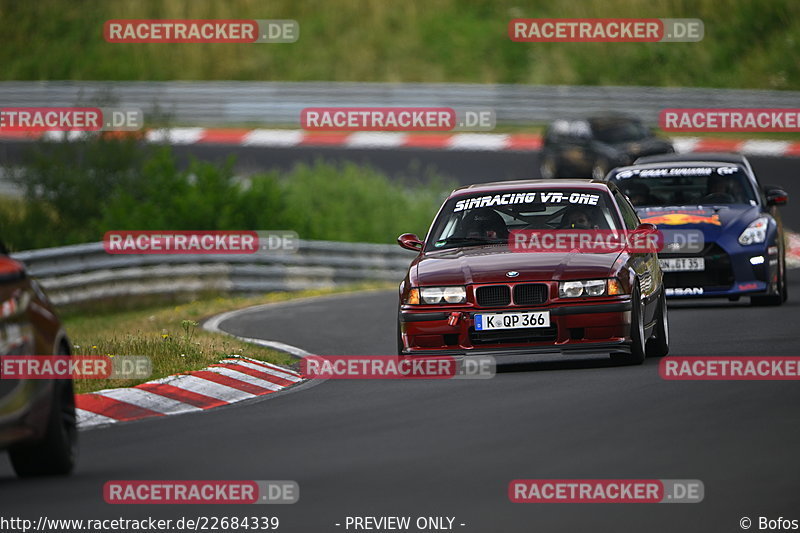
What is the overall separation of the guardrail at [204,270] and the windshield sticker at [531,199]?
1143cm

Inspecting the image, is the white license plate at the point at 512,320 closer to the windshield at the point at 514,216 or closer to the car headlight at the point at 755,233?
the windshield at the point at 514,216

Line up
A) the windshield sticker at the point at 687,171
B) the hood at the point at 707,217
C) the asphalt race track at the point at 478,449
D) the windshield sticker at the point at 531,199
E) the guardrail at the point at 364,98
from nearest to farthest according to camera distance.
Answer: the asphalt race track at the point at 478,449
the windshield sticker at the point at 531,199
the hood at the point at 707,217
the windshield sticker at the point at 687,171
the guardrail at the point at 364,98

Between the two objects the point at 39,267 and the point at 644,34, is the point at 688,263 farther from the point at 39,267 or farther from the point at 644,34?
the point at 644,34

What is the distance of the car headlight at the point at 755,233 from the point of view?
17938 mm

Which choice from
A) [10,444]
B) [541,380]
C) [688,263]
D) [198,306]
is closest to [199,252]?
[198,306]

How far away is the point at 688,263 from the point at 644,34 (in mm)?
29235

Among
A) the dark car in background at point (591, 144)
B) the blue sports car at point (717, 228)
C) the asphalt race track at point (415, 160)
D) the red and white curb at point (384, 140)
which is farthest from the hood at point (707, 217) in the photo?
the red and white curb at point (384, 140)

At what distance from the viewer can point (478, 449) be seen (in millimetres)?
9797

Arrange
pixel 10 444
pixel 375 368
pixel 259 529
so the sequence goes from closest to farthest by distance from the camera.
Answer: pixel 259 529, pixel 10 444, pixel 375 368

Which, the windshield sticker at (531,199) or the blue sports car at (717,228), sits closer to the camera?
the windshield sticker at (531,199)

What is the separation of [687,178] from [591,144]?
46.7 feet

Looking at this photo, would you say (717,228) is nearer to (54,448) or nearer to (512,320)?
(512,320)

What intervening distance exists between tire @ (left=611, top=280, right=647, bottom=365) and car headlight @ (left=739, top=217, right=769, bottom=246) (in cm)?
467

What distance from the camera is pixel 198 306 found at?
25125 mm
